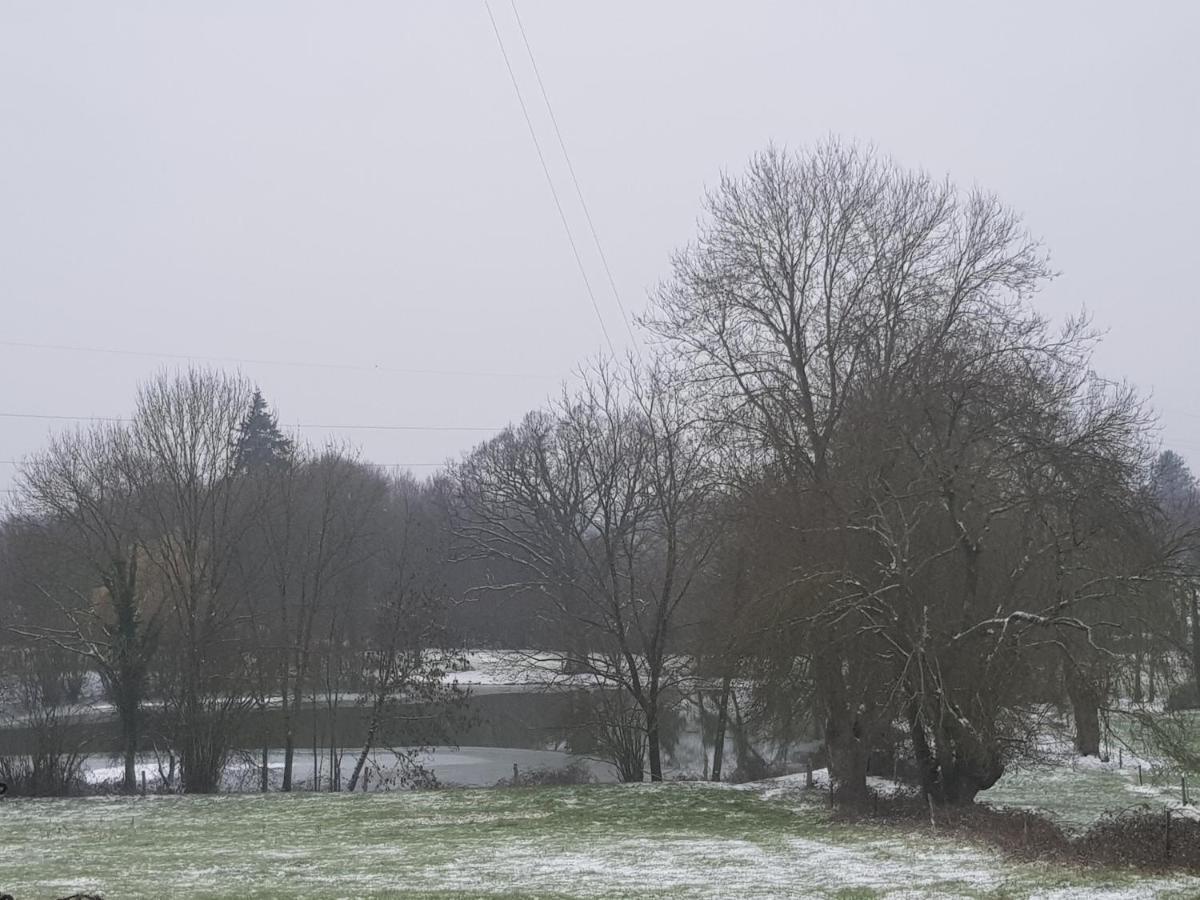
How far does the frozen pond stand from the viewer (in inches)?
1398

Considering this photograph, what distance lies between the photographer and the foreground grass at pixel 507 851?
12648 mm

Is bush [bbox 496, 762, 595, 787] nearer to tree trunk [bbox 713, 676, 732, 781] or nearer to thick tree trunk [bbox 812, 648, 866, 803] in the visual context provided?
tree trunk [bbox 713, 676, 732, 781]

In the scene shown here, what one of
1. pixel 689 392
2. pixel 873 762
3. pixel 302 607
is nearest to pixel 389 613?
pixel 302 607

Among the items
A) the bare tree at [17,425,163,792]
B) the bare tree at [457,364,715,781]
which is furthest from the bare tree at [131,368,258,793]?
the bare tree at [457,364,715,781]

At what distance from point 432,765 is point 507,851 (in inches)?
923

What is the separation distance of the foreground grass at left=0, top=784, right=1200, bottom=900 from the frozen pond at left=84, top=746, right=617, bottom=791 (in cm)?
817

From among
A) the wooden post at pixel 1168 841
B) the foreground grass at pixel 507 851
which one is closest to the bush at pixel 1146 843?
the wooden post at pixel 1168 841

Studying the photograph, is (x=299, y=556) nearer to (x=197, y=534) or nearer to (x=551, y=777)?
(x=197, y=534)

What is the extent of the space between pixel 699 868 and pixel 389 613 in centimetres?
2402

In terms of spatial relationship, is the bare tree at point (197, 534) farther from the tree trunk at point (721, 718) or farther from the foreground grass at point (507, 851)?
the tree trunk at point (721, 718)

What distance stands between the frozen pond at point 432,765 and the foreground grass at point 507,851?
8168mm

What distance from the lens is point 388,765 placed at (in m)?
40.8

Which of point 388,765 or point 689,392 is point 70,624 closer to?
point 388,765

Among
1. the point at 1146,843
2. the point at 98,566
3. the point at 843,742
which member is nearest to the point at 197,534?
the point at 98,566
